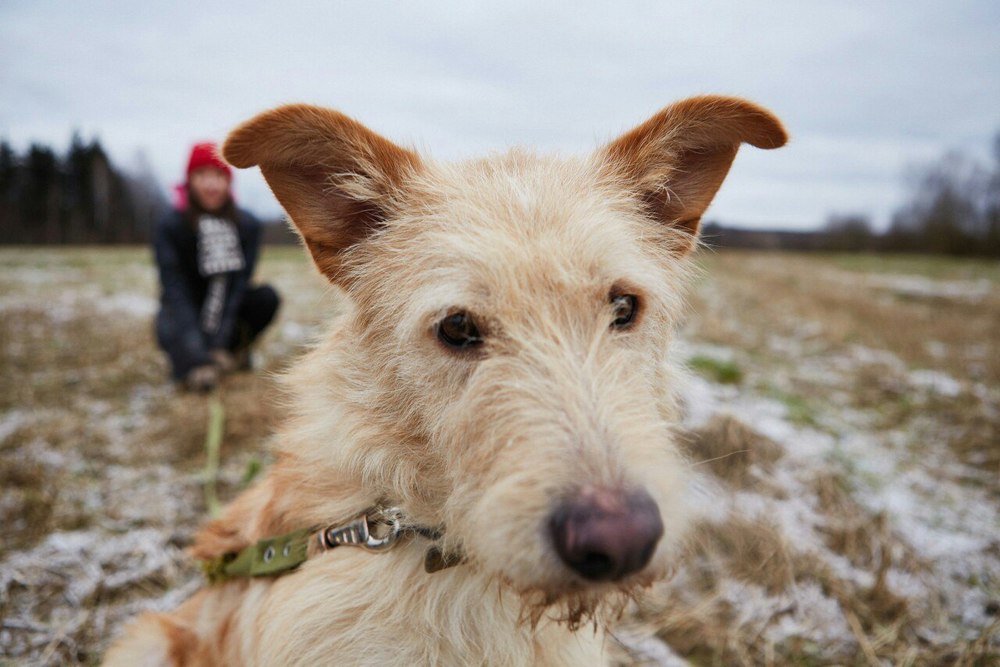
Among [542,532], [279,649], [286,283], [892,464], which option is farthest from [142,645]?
[286,283]

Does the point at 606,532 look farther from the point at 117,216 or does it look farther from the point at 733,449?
the point at 117,216

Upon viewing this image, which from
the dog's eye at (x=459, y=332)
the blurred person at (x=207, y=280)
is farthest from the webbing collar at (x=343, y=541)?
the blurred person at (x=207, y=280)

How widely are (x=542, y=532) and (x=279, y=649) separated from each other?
1070mm

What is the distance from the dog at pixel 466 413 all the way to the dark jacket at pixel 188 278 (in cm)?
470

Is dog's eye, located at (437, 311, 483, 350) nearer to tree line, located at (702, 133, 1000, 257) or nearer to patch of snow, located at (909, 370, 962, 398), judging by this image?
patch of snow, located at (909, 370, 962, 398)

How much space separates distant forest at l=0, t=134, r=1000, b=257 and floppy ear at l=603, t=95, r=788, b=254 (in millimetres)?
31452

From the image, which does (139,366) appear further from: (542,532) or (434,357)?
(542,532)

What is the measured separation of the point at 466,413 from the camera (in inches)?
66.8

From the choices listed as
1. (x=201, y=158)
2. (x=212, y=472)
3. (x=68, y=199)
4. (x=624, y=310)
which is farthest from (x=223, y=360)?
(x=68, y=199)

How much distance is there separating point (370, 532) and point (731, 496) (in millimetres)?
2957

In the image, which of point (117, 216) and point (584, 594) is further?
point (117, 216)

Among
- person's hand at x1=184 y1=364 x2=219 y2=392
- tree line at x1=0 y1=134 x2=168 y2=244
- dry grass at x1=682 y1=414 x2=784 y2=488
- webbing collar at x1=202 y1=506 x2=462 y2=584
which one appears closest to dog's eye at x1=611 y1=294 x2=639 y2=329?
webbing collar at x1=202 y1=506 x2=462 y2=584

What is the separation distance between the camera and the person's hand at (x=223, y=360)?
6.24 metres

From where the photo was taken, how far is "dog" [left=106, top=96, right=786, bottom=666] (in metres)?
1.42
